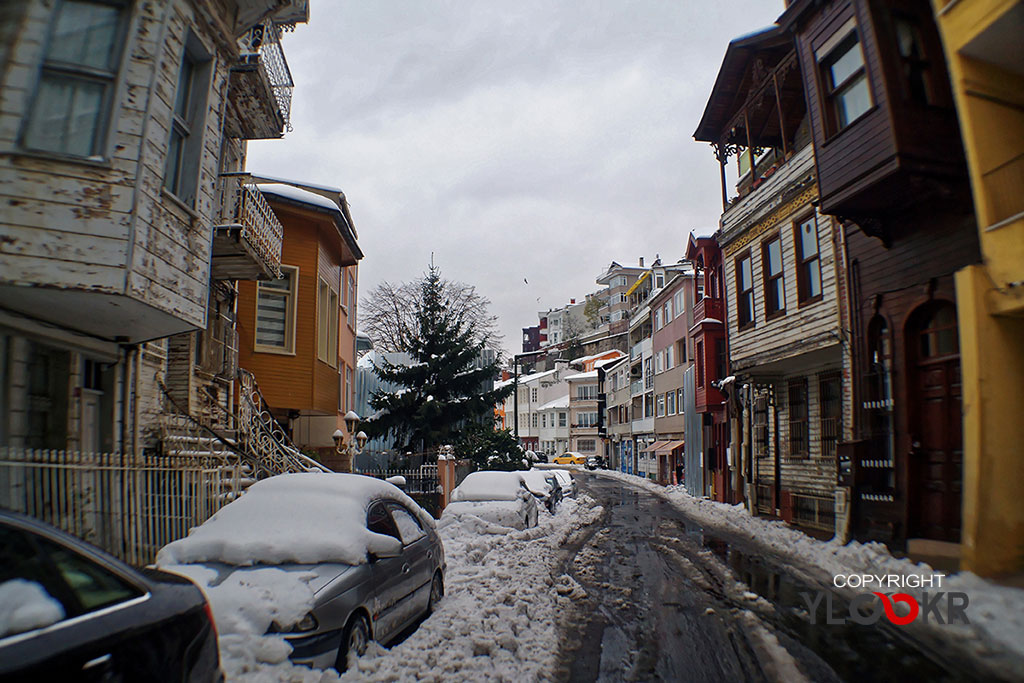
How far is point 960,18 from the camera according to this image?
9211 millimetres

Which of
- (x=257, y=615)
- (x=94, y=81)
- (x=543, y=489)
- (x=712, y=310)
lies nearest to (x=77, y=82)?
(x=94, y=81)

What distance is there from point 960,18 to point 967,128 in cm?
151

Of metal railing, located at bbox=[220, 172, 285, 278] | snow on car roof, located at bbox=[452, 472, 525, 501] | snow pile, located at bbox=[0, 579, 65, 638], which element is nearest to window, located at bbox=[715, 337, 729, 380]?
snow on car roof, located at bbox=[452, 472, 525, 501]

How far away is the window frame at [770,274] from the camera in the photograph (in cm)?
1753

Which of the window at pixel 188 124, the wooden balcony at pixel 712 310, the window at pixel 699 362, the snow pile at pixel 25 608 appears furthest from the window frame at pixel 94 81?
the window at pixel 699 362

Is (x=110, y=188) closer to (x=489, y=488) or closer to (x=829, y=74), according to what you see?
(x=489, y=488)

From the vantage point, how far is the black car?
2541 millimetres

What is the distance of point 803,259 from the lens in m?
16.6

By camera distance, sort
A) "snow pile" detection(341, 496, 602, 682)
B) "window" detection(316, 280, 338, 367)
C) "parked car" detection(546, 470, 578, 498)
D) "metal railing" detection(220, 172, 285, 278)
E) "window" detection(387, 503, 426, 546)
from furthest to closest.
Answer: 1. "parked car" detection(546, 470, 578, 498)
2. "window" detection(316, 280, 338, 367)
3. "metal railing" detection(220, 172, 285, 278)
4. "window" detection(387, 503, 426, 546)
5. "snow pile" detection(341, 496, 602, 682)

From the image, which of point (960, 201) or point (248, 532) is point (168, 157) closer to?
point (248, 532)

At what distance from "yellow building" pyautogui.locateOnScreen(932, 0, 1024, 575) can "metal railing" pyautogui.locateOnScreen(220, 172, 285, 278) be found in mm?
10933

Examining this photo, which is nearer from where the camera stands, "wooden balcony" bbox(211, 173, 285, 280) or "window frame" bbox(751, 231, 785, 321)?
"wooden balcony" bbox(211, 173, 285, 280)

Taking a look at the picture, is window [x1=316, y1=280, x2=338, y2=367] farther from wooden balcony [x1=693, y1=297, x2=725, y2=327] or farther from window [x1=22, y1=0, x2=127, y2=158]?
wooden balcony [x1=693, y1=297, x2=725, y2=327]

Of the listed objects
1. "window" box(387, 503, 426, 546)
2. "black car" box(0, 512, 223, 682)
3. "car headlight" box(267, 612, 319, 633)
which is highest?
"black car" box(0, 512, 223, 682)
